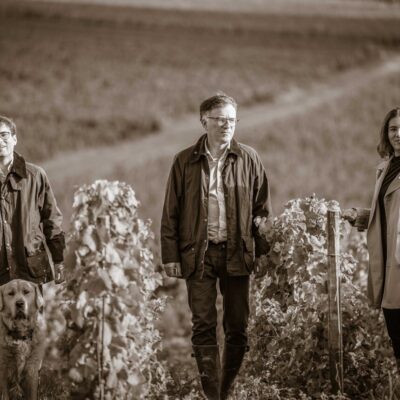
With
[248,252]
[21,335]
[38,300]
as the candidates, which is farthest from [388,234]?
[21,335]

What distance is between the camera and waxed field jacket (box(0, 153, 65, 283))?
12.6 feet

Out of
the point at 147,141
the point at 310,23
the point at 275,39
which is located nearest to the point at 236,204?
the point at 147,141

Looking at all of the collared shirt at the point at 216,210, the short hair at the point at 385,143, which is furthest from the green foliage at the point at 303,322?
the short hair at the point at 385,143

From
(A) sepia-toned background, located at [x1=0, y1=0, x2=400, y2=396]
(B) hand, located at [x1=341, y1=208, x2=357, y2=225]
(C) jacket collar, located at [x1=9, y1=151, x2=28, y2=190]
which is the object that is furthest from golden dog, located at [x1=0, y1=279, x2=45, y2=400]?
(A) sepia-toned background, located at [x1=0, y1=0, x2=400, y2=396]

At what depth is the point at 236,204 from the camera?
394cm

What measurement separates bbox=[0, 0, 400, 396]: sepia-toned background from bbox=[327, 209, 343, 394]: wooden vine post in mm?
13869

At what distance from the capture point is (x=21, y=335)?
3760 mm

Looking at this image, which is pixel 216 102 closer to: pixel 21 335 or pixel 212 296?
pixel 212 296

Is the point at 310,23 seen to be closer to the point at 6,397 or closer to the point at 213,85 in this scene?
the point at 213,85

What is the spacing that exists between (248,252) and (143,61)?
2217 cm

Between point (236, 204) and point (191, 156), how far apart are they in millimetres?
376

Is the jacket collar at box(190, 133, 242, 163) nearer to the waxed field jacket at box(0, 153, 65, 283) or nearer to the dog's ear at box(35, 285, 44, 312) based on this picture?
the waxed field jacket at box(0, 153, 65, 283)

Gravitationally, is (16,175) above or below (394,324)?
above

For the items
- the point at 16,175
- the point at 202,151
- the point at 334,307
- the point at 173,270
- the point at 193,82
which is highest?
the point at 193,82
